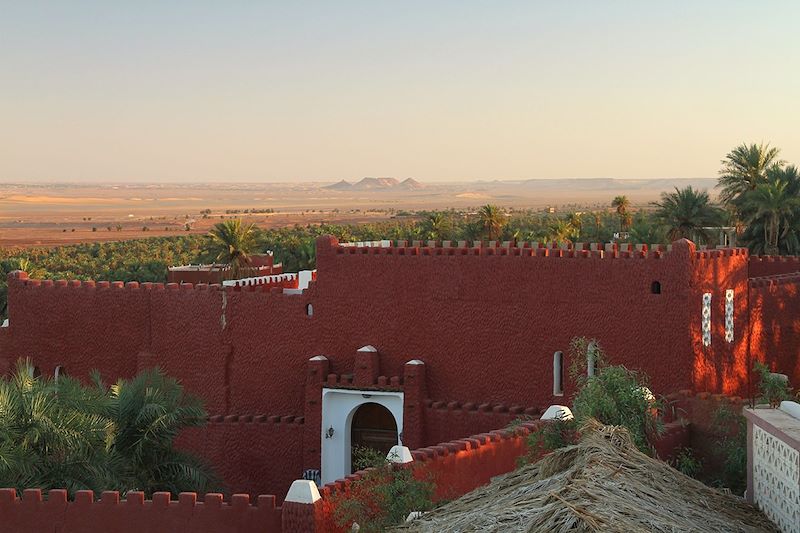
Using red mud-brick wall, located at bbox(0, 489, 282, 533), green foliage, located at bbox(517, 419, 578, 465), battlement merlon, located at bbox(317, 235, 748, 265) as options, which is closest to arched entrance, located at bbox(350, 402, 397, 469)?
battlement merlon, located at bbox(317, 235, 748, 265)

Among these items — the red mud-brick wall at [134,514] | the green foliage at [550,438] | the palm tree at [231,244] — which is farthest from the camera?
the palm tree at [231,244]

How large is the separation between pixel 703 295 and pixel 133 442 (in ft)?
35.4

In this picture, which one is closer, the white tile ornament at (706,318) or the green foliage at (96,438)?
the green foliage at (96,438)

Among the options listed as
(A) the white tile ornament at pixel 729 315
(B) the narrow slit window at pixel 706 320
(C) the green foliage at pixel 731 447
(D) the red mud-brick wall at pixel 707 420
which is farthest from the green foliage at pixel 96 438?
(A) the white tile ornament at pixel 729 315

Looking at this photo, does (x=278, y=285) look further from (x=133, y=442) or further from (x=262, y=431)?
(x=133, y=442)

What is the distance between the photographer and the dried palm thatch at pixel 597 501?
37.9 feet

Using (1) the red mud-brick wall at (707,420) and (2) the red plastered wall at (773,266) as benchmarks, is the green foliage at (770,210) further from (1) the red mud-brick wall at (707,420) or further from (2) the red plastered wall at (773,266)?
(1) the red mud-brick wall at (707,420)

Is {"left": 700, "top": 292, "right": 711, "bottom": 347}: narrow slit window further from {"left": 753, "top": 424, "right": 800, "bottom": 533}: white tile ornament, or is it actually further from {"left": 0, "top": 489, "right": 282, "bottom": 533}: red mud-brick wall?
{"left": 0, "top": 489, "right": 282, "bottom": 533}: red mud-brick wall

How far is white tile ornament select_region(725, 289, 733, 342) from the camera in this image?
2578 cm

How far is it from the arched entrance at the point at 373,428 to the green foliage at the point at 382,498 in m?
8.33

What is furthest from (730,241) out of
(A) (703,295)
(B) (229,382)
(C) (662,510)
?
(C) (662,510)

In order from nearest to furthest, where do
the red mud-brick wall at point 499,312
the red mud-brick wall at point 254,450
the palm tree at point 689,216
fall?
1. the red mud-brick wall at point 499,312
2. the red mud-brick wall at point 254,450
3. the palm tree at point 689,216

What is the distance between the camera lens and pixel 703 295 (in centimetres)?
2473

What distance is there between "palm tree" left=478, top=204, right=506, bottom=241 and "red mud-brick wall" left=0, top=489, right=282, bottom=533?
147 ft
